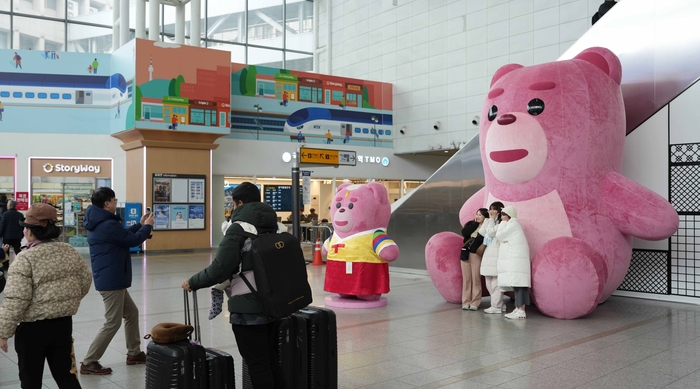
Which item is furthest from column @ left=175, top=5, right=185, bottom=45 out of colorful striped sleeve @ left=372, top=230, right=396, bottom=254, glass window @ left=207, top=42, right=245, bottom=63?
colorful striped sleeve @ left=372, top=230, right=396, bottom=254

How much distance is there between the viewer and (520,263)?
7301 millimetres

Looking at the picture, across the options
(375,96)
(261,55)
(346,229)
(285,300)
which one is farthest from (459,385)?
(261,55)

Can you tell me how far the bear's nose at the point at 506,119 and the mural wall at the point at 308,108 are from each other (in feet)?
39.2

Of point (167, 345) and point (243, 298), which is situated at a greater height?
point (243, 298)

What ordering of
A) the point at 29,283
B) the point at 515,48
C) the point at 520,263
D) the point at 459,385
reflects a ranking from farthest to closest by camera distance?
the point at 515,48 → the point at 520,263 → the point at 459,385 → the point at 29,283

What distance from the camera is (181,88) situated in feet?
52.5

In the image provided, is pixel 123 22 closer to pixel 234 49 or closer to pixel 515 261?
pixel 234 49

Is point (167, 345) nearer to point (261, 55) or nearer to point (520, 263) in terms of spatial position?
point (520, 263)

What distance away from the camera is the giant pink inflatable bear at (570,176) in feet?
23.8

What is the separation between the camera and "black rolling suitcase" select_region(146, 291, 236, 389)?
138 inches

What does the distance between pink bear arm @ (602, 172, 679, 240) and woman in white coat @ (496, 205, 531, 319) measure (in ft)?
3.80

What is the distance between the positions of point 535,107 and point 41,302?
5.89 metres

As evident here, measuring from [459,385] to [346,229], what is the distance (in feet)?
13.7

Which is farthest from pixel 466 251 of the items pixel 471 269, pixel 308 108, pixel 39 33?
pixel 39 33
